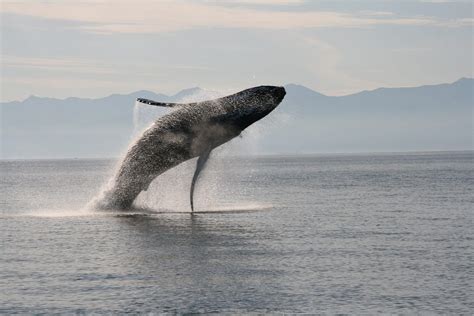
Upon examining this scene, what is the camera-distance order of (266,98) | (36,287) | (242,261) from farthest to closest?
(266,98), (242,261), (36,287)

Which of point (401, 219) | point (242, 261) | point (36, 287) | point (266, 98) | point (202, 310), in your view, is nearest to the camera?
point (202, 310)

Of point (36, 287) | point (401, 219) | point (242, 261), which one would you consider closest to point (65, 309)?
point (36, 287)

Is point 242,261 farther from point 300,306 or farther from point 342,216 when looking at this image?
point 342,216

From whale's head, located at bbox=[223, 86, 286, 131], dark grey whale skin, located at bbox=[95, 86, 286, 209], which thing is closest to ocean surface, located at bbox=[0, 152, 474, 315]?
dark grey whale skin, located at bbox=[95, 86, 286, 209]

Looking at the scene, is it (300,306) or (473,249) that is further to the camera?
(473,249)

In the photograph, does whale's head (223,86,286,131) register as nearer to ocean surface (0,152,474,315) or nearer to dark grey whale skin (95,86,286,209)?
dark grey whale skin (95,86,286,209)

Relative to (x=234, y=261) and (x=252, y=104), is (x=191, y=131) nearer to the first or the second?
(x=252, y=104)

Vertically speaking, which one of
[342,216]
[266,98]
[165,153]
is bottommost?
[342,216]

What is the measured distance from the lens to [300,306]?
76.4 ft

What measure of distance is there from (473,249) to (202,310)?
16378 millimetres

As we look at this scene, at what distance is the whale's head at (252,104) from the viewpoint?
3769cm

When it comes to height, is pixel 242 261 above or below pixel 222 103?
below

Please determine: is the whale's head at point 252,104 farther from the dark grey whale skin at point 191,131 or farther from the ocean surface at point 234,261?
the ocean surface at point 234,261

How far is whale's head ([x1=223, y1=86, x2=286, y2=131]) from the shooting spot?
37.7m
